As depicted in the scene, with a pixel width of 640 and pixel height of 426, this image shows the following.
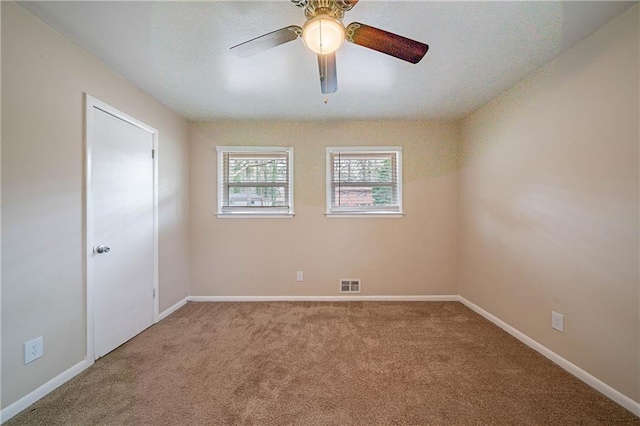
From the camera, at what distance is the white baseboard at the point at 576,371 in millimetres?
1618

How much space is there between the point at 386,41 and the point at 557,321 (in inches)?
96.1

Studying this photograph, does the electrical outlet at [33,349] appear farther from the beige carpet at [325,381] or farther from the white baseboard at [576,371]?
the white baseboard at [576,371]

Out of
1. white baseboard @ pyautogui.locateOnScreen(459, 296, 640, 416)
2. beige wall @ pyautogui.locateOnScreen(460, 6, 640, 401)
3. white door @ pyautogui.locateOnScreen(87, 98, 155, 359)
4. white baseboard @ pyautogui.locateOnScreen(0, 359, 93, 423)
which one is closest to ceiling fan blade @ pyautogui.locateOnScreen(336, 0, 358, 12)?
beige wall @ pyautogui.locateOnScreen(460, 6, 640, 401)

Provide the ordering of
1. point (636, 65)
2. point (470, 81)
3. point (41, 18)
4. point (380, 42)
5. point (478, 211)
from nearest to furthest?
point (380, 42), point (636, 65), point (41, 18), point (470, 81), point (478, 211)

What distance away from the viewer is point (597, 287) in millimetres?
1804

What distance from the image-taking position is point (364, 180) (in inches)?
144

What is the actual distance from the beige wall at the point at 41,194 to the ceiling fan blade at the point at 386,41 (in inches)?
78.8

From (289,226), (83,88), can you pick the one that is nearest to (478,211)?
(289,226)

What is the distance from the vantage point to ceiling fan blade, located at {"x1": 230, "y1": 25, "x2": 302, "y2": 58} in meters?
1.44

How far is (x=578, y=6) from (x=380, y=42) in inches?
49.3

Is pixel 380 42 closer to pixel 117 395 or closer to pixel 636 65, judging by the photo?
pixel 636 65

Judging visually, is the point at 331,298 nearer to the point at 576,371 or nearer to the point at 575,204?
the point at 576,371

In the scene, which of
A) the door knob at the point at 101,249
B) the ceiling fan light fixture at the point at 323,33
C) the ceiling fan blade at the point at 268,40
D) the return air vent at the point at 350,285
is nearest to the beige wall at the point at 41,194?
the door knob at the point at 101,249

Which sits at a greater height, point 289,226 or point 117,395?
point 289,226
